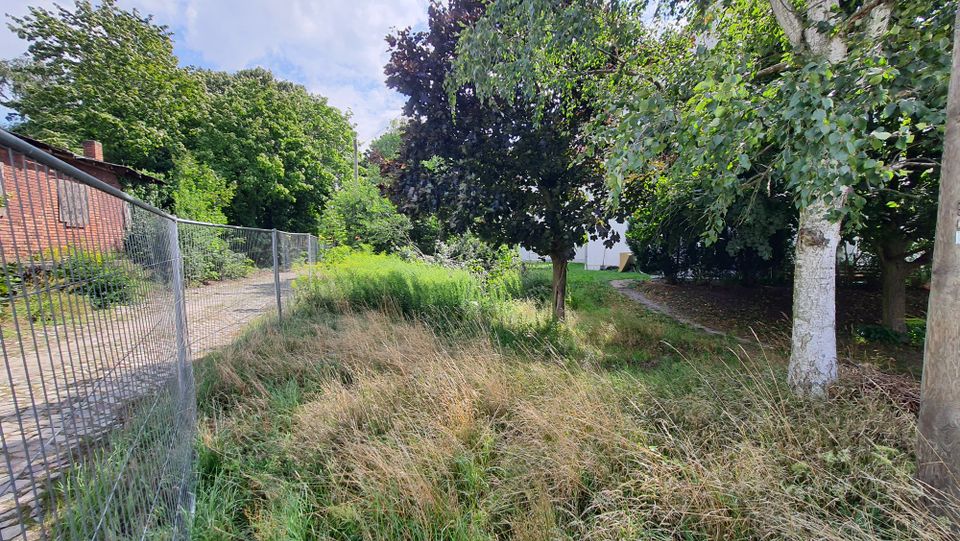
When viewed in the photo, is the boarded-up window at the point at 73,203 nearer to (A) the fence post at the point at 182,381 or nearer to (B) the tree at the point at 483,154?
(A) the fence post at the point at 182,381

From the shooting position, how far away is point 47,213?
1.10 metres

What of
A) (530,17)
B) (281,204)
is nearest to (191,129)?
(281,204)

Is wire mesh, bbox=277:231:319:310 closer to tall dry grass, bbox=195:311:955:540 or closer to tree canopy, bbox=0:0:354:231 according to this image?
tall dry grass, bbox=195:311:955:540

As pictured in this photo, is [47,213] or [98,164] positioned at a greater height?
[98,164]

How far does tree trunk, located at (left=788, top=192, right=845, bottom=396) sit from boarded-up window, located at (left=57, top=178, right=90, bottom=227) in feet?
14.6

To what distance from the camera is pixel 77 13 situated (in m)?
15.9

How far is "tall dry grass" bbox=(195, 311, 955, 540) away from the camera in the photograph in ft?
6.21

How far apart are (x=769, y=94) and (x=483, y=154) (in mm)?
3281

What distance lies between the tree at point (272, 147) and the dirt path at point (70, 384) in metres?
19.3

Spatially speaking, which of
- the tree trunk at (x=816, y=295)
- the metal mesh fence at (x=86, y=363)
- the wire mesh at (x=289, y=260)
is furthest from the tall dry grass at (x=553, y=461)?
the wire mesh at (x=289, y=260)

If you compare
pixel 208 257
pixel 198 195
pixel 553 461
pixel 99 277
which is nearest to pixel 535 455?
pixel 553 461

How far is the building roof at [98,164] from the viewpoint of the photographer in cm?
1030

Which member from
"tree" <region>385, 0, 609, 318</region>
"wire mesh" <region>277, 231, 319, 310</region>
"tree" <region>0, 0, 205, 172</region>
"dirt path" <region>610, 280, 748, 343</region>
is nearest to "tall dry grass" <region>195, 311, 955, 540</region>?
"tree" <region>385, 0, 609, 318</region>

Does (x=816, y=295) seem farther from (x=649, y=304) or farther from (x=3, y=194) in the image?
(x=649, y=304)
